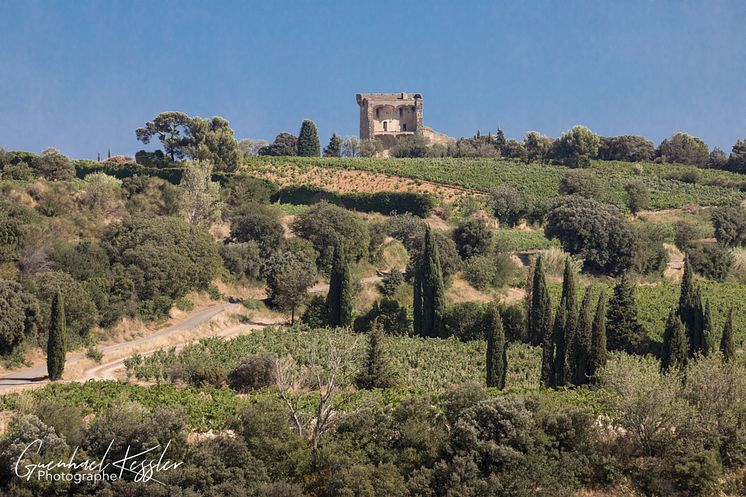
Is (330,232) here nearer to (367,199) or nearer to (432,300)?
(432,300)

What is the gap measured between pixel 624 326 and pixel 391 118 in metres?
78.8

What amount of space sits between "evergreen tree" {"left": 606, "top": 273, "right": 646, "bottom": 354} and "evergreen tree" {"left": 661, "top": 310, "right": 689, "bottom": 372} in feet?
18.7

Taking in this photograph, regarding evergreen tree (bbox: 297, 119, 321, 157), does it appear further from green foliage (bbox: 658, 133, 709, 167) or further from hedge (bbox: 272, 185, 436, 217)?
green foliage (bbox: 658, 133, 709, 167)

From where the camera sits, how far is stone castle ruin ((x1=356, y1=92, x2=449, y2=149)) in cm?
12381

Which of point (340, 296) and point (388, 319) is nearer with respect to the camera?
point (340, 296)

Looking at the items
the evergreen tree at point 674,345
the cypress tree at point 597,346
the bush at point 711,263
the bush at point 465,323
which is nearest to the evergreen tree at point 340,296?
the bush at point 465,323

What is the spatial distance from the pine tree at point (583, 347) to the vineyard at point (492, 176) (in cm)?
4698

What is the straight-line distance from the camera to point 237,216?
229 ft

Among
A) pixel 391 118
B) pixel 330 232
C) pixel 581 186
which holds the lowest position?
pixel 330 232

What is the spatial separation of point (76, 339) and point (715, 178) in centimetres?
7869

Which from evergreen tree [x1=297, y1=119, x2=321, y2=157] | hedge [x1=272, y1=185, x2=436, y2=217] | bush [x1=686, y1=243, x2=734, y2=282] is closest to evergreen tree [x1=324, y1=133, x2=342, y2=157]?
evergreen tree [x1=297, y1=119, x2=321, y2=157]

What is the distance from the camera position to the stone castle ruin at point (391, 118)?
12381 centimetres

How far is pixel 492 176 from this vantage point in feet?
321

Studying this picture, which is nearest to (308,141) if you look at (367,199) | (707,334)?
(367,199)
